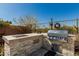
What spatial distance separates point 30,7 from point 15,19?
0.26 meters

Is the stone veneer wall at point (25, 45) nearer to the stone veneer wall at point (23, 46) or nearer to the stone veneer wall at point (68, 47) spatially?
the stone veneer wall at point (23, 46)

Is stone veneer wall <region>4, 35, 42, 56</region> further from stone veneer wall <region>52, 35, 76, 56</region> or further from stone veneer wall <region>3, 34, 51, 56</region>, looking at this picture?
stone veneer wall <region>52, 35, 76, 56</region>

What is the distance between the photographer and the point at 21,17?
2143 mm

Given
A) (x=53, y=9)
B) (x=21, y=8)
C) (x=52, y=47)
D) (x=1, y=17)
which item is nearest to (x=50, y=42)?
(x=52, y=47)

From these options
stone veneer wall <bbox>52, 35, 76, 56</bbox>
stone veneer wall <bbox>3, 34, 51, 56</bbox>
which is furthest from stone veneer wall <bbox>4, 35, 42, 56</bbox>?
stone veneer wall <bbox>52, 35, 76, 56</bbox>

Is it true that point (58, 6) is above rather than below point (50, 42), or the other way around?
above

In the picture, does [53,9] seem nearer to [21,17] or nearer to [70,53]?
[21,17]

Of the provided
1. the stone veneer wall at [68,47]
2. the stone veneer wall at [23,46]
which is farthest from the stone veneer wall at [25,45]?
the stone veneer wall at [68,47]

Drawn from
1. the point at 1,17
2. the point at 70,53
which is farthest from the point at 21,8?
the point at 70,53

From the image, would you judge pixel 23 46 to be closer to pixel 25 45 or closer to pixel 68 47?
pixel 25 45

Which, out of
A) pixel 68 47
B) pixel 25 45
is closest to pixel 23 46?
pixel 25 45

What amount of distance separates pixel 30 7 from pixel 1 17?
16.4 inches

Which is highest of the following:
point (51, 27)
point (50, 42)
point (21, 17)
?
point (21, 17)

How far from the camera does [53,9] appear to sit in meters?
2.14
